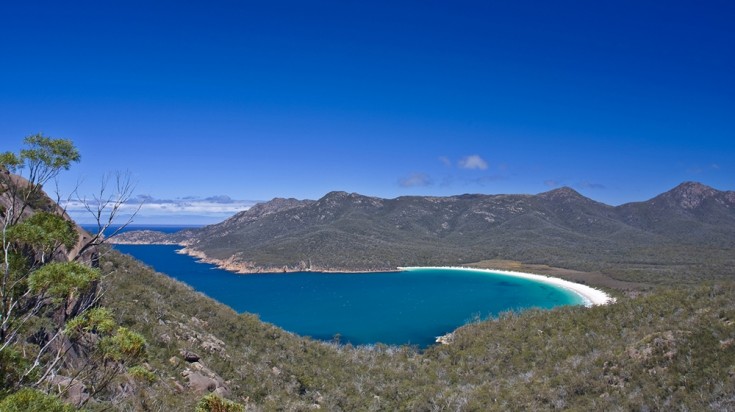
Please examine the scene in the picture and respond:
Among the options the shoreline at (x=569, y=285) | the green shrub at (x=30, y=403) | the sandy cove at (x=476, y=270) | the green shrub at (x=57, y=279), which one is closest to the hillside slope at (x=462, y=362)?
the green shrub at (x=57, y=279)

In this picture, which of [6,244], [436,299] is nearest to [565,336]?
[6,244]

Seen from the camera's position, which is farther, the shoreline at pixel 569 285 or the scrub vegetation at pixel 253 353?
the shoreline at pixel 569 285

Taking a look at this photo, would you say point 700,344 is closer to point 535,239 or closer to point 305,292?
point 305,292

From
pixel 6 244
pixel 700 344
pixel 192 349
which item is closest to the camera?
pixel 6 244

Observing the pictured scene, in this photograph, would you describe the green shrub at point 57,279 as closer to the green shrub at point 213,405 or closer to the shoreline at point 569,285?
the green shrub at point 213,405

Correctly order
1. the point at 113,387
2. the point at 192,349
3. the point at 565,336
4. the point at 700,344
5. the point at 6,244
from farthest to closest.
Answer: the point at 565,336 < the point at 192,349 < the point at 700,344 < the point at 113,387 < the point at 6,244

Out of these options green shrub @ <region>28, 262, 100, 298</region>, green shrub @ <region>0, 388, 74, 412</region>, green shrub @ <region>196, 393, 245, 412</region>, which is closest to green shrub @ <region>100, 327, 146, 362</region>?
green shrub @ <region>28, 262, 100, 298</region>

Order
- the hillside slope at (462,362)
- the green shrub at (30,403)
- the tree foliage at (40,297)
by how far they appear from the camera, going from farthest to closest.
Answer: the hillside slope at (462,362)
the tree foliage at (40,297)
the green shrub at (30,403)

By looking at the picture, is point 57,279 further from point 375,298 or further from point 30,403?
point 375,298

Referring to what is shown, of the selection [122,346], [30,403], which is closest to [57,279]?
[122,346]
